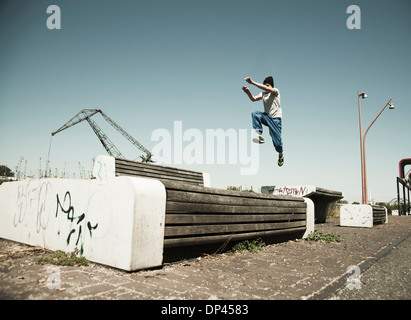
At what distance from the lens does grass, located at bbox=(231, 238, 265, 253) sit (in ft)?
15.1

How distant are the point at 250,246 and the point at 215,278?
78.9 inches

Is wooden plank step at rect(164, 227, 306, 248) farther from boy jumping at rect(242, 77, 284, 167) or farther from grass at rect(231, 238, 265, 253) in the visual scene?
boy jumping at rect(242, 77, 284, 167)

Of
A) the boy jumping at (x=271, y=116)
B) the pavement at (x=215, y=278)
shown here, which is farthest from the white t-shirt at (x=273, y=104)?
the pavement at (x=215, y=278)

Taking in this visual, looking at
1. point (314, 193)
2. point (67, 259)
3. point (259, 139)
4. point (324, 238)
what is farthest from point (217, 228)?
point (314, 193)

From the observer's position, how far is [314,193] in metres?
10.1

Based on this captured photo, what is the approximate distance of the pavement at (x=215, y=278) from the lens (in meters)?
2.33

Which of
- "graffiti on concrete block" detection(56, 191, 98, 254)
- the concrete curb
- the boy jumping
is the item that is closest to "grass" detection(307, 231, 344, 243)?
the boy jumping

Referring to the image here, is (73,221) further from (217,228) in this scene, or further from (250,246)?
(250,246)

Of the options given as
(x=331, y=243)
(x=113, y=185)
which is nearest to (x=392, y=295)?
(x=113, y=185)

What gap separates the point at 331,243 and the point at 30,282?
5.73 metres

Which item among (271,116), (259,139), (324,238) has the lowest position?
(324,238)

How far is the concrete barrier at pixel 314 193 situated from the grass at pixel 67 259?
7.88 meters
